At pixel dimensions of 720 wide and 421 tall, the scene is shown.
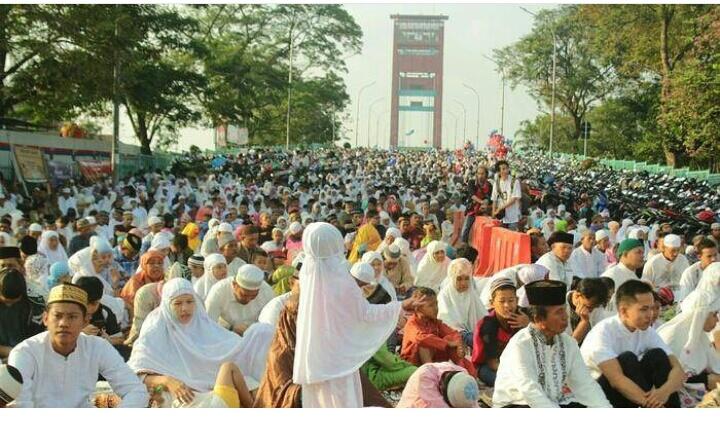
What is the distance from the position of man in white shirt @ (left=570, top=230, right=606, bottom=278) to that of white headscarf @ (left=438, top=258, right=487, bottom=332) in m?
2.63

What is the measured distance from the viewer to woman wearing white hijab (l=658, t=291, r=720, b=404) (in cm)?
618

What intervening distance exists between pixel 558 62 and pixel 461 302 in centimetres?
2838

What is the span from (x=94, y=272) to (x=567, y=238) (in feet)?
13.4

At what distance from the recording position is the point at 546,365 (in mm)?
4629

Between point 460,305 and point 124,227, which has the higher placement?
point 124,227

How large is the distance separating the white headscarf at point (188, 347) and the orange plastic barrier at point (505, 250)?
5.33 m

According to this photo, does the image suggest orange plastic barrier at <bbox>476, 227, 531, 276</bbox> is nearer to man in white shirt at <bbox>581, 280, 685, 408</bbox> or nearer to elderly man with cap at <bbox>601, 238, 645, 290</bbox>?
elderly man with cap at <bbox>601, 238, 645, 290</bbox>

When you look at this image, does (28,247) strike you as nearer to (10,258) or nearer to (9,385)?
(10,258)

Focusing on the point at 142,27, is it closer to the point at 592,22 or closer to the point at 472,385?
the point at 592,22

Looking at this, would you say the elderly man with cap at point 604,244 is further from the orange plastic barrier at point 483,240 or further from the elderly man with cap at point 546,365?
the elderly man with cap at point 546,365

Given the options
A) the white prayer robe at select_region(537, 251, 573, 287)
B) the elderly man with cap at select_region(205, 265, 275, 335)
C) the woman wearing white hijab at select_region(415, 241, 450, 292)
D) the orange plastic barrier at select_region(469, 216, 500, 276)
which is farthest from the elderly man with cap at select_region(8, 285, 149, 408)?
the orange plastic barrier at select_region(469, 216, 500, 276)

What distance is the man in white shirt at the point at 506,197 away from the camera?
12.8 meters

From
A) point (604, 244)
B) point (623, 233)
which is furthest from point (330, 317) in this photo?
point (623, 233)

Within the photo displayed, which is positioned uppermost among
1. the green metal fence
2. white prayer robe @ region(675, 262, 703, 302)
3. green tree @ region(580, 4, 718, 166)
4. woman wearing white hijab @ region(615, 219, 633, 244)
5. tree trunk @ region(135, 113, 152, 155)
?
green tree @ region(580, 4, 718, 166)
